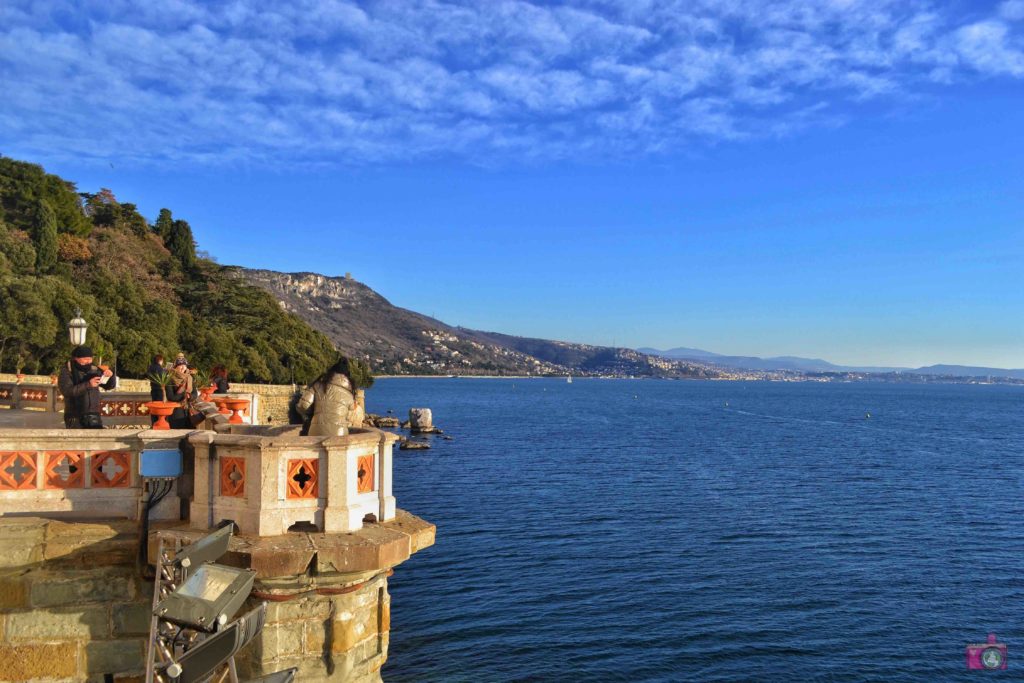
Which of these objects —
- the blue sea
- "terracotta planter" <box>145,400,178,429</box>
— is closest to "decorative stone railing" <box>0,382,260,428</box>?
"terracotta planter" <box>145,400,178,429</box>

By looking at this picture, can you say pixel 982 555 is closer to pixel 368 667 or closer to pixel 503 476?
pixel 503 476

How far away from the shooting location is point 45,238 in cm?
6431

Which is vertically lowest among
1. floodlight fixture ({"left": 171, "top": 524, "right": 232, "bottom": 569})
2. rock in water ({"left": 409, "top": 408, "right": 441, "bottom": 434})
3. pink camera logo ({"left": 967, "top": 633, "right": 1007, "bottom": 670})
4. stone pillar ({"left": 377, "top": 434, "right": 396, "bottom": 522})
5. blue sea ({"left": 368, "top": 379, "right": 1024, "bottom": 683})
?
pink camera logo ({"left": 967, "top": 633, "right": 1007, "bottom": 670})

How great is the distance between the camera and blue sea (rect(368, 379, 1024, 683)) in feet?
60.8

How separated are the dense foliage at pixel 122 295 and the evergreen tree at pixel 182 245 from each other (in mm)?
147

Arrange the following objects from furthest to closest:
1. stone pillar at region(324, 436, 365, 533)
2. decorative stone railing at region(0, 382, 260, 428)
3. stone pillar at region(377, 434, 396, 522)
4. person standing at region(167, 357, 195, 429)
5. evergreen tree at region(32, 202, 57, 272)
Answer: evergreen tree at region(32, 202, 57, 272) → decorative stone railing at region(0, 382, 260, 428) → person standing at region(167, 357, 195, 429) → stone pillar at region(377, 434, 396, 522) → stone pillar at region(324, 436, 365, 533)

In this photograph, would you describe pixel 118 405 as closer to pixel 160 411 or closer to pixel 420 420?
pixel 160 411

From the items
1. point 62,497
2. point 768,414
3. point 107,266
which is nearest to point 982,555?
point 62,497

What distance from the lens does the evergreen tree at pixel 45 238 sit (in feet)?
209

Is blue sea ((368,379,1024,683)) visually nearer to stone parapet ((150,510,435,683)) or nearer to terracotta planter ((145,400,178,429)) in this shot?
terracotta planter ((145,400,178,429))

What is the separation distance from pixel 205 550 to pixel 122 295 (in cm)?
6455

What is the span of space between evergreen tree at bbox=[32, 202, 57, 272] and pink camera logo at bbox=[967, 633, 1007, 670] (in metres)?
68.5

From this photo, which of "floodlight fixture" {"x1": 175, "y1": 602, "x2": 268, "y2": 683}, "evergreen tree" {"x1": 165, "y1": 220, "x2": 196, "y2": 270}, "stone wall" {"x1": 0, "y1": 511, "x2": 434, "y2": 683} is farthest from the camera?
"evergreen tree" {"x1": 165, "y1": 220, "x2": 196, "y2": 270}

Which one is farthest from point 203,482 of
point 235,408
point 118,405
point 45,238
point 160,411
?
point 45,238
